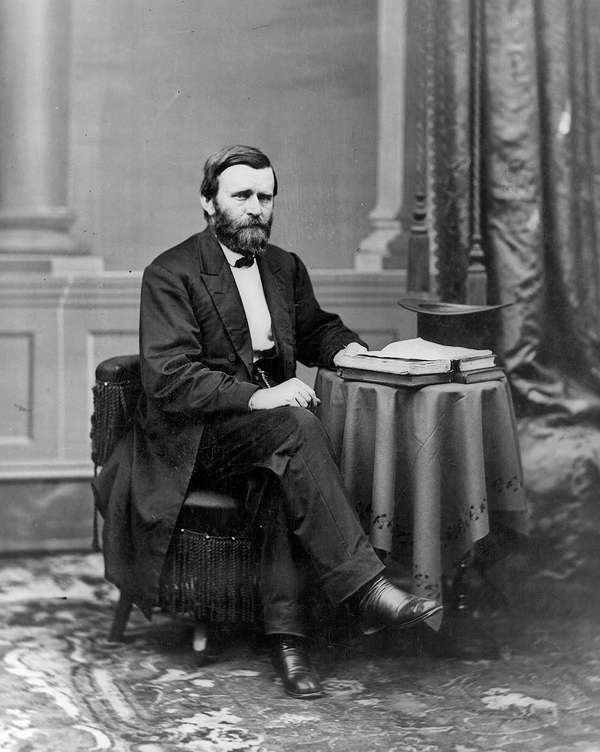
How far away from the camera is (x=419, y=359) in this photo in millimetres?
3002

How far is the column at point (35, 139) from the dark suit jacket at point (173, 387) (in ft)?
3.26

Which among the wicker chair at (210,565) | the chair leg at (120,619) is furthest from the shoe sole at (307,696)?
the chair leg at (120,619)

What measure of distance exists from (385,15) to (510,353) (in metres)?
1.37

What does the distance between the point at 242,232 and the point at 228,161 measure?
217 millimetres

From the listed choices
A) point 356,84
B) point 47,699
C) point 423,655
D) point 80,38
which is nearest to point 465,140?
point 356,84

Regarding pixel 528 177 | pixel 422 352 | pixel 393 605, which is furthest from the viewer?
pixel 528 177

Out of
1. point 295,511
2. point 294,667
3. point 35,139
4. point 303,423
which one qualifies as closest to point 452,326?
point 303,423

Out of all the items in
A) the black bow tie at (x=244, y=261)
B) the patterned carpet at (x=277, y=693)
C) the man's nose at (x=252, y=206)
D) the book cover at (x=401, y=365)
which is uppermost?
the man's nose at (x=252, y=206)

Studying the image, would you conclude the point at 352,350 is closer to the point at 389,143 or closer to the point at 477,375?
the point at 477,375

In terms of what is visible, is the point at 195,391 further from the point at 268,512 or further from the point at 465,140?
the point at 465,140

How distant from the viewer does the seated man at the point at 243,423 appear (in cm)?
284

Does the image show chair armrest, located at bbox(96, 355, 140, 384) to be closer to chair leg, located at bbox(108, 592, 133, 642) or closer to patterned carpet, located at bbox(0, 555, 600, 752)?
chair leg, located at bbox(108, 592, 133, 642)

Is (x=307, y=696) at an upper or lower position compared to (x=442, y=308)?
lower

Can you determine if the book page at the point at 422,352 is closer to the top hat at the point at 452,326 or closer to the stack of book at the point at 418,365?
the stack of book at the point at 418,365
